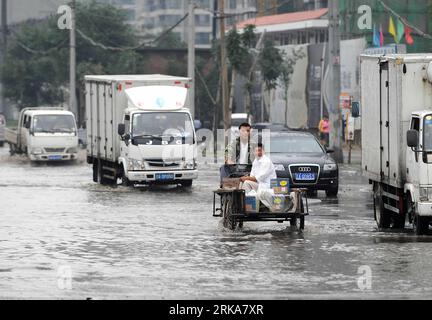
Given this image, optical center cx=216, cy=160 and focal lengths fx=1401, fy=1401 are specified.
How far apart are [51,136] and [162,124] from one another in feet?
50.7

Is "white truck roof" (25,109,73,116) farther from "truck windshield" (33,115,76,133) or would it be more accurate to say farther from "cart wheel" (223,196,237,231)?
"cart wheel" (223,196,237,231)

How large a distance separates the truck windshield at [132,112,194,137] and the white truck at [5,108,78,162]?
49.7ft

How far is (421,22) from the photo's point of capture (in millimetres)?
69938

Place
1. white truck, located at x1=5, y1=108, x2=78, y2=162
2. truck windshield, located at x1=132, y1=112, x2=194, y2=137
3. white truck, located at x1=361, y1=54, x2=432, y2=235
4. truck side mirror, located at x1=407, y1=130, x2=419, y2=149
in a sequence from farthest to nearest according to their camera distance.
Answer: white truck, located at x1=5, y1=108, x2=78, y2=162
truck windshield, located at x1=132, y1=112, x2=194, y2=137
white truck, located at x1=361, y1=54, x2=432, y2=235
truck side mirror, located at x1=407, y1=130, x2=419, y2=149

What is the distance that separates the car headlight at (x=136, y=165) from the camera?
33.5 metres

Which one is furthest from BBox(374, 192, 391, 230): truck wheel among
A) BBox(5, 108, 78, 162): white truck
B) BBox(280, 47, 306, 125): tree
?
BBox(280, 47, 306, 125): tree

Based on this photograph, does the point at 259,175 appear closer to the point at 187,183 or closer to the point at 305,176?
the point at 305,176

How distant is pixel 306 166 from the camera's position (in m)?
30.3

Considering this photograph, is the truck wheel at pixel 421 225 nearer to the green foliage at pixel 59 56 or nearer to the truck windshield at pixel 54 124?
the truck windshield at pixel 54 124

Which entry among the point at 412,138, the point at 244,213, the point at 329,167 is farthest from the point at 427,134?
the point at 329,167

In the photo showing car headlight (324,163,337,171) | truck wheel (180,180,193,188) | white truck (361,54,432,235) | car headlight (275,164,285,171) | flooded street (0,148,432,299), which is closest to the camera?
flooded street (0,148,432,299)

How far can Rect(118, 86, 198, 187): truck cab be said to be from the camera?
3353 cm

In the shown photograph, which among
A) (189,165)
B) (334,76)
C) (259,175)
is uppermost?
(334,76)
